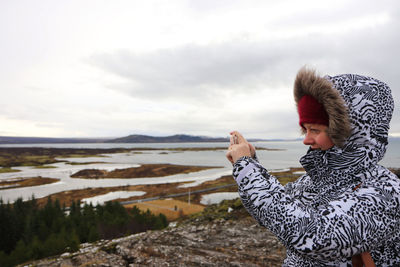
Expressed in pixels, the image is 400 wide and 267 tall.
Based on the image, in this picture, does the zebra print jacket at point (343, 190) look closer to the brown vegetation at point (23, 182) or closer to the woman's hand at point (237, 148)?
the woman's hand at point (237, 148)

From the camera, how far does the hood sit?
1.12m

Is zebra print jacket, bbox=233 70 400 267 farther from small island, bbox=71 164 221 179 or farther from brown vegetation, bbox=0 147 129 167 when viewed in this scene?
brown vegetation, bbox=0 147 129 167

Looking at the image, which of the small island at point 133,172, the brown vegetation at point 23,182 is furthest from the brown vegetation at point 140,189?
the small island at point 133,172

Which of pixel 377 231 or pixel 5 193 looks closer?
pixel 377 231

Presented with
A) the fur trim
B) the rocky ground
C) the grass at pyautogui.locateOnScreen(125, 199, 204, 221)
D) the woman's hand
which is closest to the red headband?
the fur trim

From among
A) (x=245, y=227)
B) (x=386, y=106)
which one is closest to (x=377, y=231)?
(x=386, y=106)

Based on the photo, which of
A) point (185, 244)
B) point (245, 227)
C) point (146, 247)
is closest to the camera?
point (146, 247)

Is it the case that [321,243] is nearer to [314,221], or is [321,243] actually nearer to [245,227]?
[314,221]

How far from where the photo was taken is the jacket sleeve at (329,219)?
3.21 feet

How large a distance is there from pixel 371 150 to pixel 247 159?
0.58m

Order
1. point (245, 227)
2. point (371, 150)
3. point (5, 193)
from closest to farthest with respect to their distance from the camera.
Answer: point (371, 150), point (245, 227), point (5, 193)

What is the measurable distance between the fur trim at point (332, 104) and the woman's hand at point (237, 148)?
0.41 m

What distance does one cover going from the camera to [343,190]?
1.19m

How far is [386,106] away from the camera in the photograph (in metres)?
1.15
